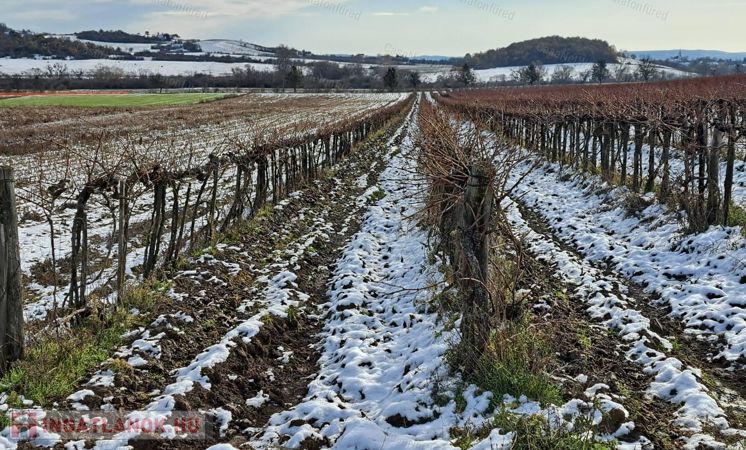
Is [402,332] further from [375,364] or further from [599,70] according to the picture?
[599,70]

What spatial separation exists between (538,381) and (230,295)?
475 centimetres

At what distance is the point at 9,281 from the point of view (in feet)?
17.5

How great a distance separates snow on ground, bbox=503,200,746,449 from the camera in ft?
15.7

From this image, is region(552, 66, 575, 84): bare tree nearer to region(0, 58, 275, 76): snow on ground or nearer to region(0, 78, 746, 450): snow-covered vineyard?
region(0, 58, 275, 76): snow on ground

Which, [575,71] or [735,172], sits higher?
[575,71]

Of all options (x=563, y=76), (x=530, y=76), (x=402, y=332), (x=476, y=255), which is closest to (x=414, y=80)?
(x=530, y=76)

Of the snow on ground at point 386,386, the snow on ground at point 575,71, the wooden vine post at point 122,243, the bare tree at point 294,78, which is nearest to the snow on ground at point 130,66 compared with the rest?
the bare tree at point 294,78

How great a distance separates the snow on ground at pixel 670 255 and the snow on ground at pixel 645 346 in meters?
0.58

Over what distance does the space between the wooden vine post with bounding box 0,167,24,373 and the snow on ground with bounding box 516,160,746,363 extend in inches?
294

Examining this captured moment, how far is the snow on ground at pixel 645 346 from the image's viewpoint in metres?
4.78

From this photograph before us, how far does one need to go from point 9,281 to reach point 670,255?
9520 mm

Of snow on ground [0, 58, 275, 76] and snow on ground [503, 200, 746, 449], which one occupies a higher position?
snow on ground [0, 58, 275, 76]

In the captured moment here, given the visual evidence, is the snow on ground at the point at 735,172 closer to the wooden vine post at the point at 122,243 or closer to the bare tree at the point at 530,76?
the wooden vine post at the point at 122,243

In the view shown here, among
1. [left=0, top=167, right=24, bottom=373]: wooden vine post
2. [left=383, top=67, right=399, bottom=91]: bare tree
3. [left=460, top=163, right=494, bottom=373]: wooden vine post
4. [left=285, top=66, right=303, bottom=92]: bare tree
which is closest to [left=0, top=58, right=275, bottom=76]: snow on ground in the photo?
[left=285, top=66, right=303, bottom=92]: bare tree
